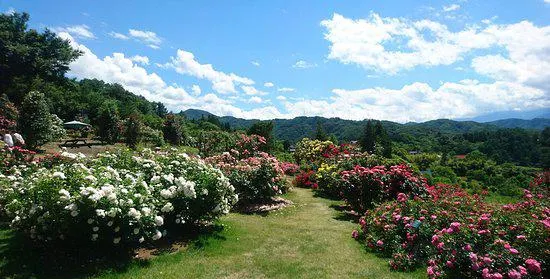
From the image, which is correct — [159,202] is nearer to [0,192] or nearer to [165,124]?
[0,192]

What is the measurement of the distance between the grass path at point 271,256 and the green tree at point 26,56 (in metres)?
42.5

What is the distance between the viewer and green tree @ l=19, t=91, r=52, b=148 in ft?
64.4

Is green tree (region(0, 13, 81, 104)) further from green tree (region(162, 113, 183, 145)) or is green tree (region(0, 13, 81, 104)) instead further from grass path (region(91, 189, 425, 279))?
grass path (region(91, 189, 425, 279))

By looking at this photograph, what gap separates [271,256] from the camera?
23.2 feet

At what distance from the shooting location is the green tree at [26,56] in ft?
147

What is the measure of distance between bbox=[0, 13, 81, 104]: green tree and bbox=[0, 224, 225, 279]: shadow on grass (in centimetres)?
4194

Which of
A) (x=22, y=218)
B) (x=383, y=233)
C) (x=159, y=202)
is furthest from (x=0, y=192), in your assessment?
(x=383, y=233)

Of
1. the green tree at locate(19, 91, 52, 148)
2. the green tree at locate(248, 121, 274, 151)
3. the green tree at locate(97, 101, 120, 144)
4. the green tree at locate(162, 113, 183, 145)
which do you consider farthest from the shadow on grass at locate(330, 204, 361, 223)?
the green tree at locate(97, 101, 120, 144)

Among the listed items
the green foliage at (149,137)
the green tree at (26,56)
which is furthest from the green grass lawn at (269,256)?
the green tree at (26,56)

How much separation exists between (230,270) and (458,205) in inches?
207

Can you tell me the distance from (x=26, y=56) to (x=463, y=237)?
2173 inches

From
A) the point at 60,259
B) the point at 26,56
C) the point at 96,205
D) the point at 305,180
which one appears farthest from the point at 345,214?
the point at 26,56

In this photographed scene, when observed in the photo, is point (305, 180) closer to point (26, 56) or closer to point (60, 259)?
point (60, 259)

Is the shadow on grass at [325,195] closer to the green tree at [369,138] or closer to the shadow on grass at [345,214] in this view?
the shadow on grass at [345,214]
